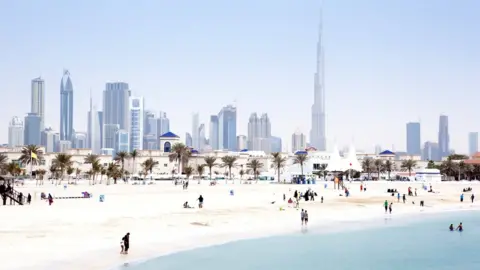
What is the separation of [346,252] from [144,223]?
42.6 ft

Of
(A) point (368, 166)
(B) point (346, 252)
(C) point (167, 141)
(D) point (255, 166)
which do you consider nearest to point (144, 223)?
(B) point (346, 252)

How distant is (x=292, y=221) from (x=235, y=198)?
1718cm

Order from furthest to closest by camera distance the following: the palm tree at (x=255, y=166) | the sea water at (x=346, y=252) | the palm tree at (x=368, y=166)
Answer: the palm tree at (x=368, y=166) < the palm tree at (x=255, y=166) < the sea water at (x=346, y=252)

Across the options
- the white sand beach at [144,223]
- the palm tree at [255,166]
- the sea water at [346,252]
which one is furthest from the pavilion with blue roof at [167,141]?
the sea water at [346,252]

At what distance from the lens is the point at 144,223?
38.6 metres

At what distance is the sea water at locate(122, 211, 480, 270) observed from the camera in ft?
95.6

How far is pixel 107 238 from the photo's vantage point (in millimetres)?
31719

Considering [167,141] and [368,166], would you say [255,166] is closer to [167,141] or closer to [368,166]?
[368,166]

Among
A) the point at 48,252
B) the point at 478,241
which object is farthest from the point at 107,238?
the point at 478,241

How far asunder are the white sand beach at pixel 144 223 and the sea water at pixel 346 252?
1694mm

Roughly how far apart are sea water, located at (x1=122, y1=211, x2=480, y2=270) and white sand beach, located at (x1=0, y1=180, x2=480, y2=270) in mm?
1694

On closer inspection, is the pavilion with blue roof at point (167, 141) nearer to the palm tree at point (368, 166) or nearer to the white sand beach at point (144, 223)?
the palm tree at point (368, 166)

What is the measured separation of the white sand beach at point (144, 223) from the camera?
27031 mm

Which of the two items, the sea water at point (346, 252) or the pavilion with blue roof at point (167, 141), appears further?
the pavilion with blue roof at point (167, 141)
